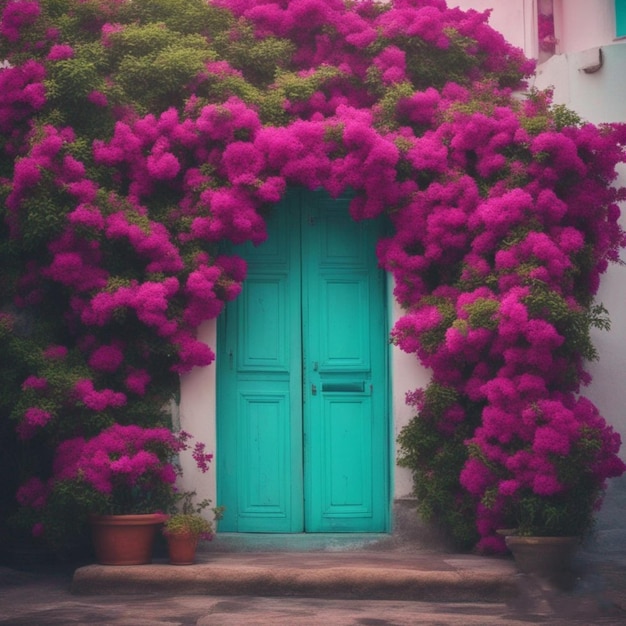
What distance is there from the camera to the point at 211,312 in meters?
8.37

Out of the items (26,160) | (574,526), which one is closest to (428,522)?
(574,526)

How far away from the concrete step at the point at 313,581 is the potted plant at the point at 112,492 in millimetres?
226

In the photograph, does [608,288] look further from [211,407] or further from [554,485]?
[211,407]

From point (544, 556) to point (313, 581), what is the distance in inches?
61.6

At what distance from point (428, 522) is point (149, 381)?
2387 millimetres

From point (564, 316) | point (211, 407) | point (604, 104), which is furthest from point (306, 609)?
point (604, 104)

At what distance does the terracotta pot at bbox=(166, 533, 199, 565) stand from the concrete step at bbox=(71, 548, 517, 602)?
136 mm

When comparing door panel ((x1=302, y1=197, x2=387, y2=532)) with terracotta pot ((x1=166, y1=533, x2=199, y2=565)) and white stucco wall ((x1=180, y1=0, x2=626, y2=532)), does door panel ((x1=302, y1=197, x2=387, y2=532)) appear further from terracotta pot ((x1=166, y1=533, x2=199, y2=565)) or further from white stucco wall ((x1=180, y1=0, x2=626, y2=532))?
terracotta pot ((x1=166, y1=533, x2=199, y2=565))

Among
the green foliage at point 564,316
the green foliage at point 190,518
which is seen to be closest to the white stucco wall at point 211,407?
the green foliage at point 190,518

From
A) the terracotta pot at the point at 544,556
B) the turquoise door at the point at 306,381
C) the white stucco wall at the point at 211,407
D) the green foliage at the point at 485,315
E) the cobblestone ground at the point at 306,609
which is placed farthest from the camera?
the turquoise door at the point at 306,381

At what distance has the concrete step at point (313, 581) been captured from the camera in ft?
23.6

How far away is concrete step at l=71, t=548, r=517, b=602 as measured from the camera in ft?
23.6

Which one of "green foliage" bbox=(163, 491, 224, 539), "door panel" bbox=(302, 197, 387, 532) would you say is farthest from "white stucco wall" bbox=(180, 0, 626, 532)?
"door panel" bbox=(302, 197, 387, 532)

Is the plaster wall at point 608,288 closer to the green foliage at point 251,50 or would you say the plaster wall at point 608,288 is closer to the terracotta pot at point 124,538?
the green foliage at point 251,50
